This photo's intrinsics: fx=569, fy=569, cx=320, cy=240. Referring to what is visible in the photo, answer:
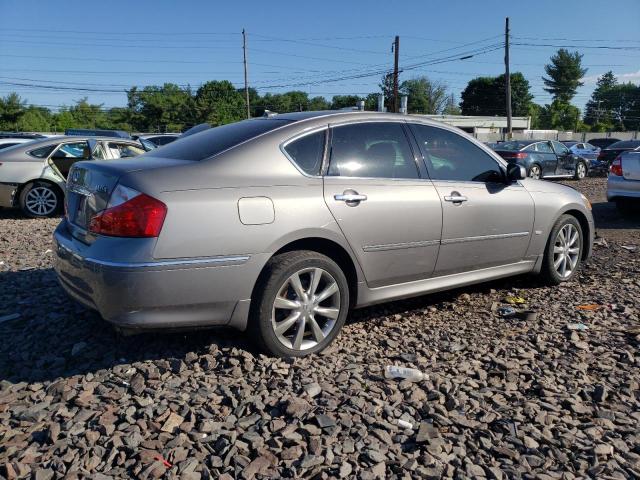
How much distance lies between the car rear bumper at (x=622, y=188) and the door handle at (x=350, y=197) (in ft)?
24.6

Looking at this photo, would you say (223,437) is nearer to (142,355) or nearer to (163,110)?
(142,355)

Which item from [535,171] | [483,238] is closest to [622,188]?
[483,238]

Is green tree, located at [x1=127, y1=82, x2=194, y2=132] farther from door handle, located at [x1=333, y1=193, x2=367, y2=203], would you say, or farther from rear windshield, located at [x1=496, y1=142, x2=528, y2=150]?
door handle, located at [x1=333, y1=193, x2=367, y2=203]

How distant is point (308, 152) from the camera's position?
12.3ft

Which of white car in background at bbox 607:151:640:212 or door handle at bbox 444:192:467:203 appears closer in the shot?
door handle at bbox 444:192:467:203

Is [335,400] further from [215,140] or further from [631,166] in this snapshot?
[631,166]

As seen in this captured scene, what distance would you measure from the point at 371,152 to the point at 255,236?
1215 millimetres

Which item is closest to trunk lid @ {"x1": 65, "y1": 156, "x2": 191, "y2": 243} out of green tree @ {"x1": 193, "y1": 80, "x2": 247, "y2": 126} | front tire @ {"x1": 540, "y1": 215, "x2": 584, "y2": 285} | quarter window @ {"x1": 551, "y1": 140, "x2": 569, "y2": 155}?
front tire @ {"x1": 540, "y1": 215, "x2": 584, "y2": 285}

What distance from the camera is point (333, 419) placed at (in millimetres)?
2848

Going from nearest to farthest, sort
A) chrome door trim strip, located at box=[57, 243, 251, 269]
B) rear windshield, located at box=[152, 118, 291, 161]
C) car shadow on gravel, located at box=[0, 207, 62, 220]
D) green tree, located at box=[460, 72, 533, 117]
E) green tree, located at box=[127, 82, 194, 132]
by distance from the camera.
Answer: chrome door trim strip, located at box=[57, 243, 251, 269] → rear windshield, located at box=[152, 118, 291, 161] → car shadow on gravel, located at box=[0, 207, 62, 220] → green tree, located at box=[127, 82, 194, 132] → green tree, located at box=[460, 72, 533, 117]

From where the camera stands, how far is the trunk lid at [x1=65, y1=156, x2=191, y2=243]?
329 cm

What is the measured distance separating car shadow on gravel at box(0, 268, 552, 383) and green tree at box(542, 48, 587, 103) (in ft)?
385

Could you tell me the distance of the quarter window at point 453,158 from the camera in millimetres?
4383

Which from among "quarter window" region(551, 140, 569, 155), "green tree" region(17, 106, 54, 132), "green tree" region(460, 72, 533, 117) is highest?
"green tree" region(460, 72, 533, 117)
